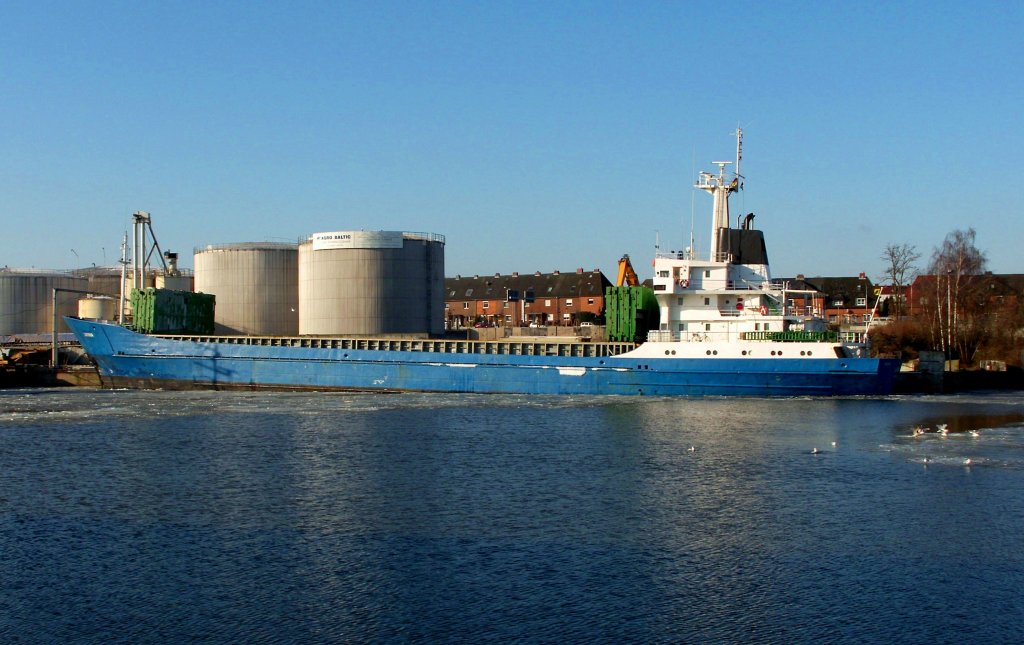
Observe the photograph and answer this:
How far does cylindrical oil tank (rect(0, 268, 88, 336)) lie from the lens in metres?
75.9

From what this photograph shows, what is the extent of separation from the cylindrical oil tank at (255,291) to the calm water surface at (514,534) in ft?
115

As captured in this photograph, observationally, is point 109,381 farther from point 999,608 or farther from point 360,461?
point 999,608

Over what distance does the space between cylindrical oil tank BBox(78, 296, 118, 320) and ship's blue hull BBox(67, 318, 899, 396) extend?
11279 millimetres

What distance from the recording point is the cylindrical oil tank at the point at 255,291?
6881cm

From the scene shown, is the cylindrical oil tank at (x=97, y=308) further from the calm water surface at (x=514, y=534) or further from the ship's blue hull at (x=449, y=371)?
the calm water surface at (x=514, y=534)

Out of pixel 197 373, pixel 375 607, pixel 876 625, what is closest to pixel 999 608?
pixel 876 625

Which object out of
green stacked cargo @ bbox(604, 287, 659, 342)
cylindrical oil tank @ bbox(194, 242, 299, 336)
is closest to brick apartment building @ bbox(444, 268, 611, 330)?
cylindrical oil tank @ bbox(194, 242, 299, 336)

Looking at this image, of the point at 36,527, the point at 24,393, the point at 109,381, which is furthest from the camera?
the point at 109,381

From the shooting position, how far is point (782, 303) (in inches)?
1762

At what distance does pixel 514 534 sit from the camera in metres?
18.9

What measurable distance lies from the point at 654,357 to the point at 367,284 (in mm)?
25779

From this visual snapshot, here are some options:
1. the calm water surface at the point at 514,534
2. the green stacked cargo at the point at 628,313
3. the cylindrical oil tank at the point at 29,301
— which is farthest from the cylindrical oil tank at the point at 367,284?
the calm water surface at the point at 514,534

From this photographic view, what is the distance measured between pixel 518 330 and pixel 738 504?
53.3 metres

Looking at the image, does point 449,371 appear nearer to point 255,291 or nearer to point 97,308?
point 255,291
